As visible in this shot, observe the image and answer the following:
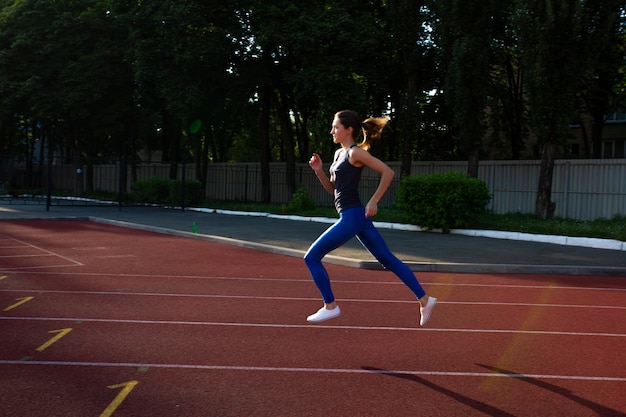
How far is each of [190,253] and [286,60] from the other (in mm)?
20349

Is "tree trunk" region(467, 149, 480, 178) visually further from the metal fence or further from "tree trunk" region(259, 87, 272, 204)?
"tree trunk" region(259, 87, 272, 204)

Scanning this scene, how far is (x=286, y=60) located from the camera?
104 feet

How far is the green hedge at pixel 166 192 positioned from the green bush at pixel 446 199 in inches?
564

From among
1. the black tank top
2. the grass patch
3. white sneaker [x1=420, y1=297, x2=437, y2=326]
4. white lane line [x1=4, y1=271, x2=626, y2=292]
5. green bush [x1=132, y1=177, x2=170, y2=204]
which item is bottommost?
white lane line [x1=4, y1=271, x2=626, y2=292]

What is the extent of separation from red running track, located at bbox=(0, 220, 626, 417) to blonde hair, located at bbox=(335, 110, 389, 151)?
1.95 meters

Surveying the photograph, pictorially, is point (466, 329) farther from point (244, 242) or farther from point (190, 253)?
point (244, 242)

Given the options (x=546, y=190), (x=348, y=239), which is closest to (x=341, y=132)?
(x=348, y=239)

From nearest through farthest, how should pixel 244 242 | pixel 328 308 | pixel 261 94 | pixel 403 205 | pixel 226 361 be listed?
pixel 226 361 < pixel 328 308 < pixel 244 242 < pixel 403 205 < pixel 261 94

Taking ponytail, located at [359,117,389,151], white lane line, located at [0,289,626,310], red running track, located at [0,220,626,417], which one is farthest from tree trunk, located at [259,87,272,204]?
ponytail, located at [359,117,389,151]

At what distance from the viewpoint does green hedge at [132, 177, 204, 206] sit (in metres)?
30.0

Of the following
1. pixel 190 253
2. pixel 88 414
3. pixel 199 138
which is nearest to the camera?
pixel 88 414

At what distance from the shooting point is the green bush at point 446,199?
17.9m

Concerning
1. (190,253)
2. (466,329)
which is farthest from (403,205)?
(466,329)

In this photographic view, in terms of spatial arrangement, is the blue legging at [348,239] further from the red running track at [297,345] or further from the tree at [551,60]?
the tree at [551,60]
